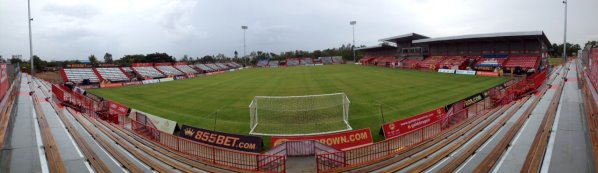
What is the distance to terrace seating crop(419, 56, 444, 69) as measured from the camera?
6217 cm

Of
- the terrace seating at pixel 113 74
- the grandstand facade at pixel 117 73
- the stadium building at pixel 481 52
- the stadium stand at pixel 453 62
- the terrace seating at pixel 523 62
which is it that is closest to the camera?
the terrace seating at pixel 523 62

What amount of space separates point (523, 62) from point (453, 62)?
1140cm

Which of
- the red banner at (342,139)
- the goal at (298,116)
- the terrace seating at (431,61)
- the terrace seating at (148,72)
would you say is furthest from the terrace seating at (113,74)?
the terrace seating at (431,61)

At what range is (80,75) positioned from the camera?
2366 inches

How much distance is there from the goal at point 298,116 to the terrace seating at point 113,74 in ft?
170

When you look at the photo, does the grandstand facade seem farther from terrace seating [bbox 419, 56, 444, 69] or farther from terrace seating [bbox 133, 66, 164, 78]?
terrace seating [bbox 419, 56, 444, 69]

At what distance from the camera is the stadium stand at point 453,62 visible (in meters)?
55.6

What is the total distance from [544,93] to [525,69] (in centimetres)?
2381

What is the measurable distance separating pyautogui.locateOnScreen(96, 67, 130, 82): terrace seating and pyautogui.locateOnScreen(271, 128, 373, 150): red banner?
5933cm

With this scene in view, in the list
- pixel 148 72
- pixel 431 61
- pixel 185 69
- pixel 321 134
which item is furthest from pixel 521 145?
pixel 185 69

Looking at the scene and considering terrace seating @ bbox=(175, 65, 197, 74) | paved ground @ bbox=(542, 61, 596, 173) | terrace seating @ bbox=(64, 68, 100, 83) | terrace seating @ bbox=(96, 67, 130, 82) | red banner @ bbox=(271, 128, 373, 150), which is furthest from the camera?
terrace seating @ bbox=(175, 65, 197, 74)

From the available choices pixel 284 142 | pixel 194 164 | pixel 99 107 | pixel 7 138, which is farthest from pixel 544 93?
pixel 99 107

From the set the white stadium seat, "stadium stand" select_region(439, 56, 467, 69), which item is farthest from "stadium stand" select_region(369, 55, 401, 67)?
the white stadium seat

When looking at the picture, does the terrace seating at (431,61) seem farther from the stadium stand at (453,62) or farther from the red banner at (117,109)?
the red banner at (117,109)
